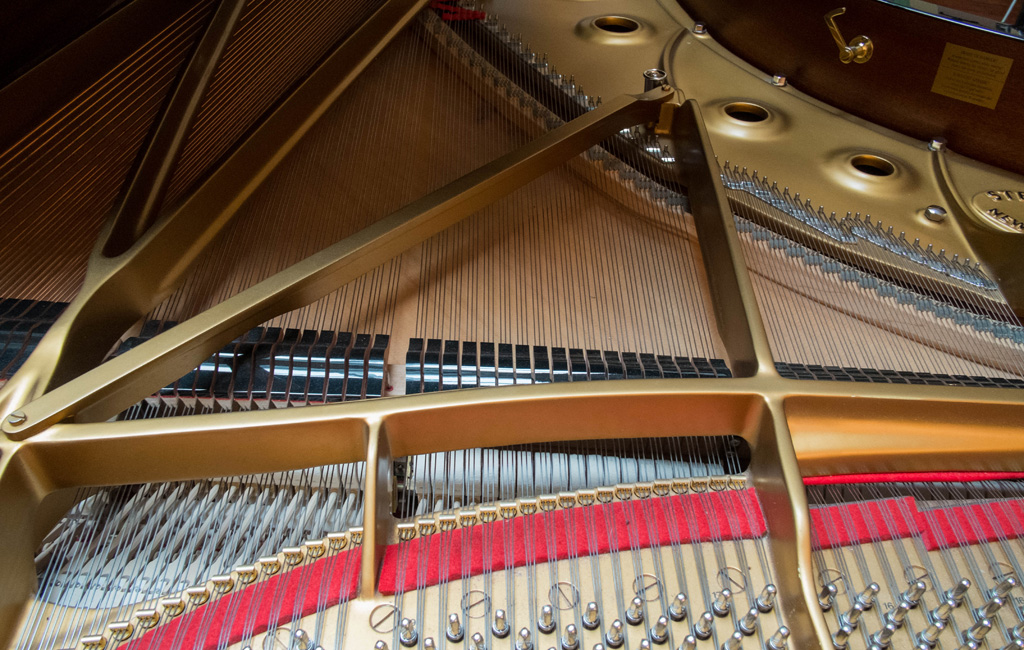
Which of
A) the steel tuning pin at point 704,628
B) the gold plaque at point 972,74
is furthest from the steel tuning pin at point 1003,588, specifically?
the gold plaque at point 972,74

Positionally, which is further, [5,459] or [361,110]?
[361,110]

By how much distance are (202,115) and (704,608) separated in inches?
62.5

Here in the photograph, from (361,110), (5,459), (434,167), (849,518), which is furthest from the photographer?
(361,110)

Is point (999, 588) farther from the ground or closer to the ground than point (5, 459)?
closer to the ground

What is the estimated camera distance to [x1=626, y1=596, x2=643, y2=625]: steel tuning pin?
1.11 metres

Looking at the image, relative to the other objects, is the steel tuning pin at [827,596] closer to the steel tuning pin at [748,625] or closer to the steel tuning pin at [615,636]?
the steel tuning pin at [748,625]

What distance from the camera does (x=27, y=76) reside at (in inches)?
56.1

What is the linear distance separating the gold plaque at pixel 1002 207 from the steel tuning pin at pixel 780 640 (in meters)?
1.43

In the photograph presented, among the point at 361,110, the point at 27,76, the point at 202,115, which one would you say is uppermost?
the point at 27,76

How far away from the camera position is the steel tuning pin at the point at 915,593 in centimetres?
117

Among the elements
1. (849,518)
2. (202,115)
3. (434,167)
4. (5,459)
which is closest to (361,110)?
(434,167)

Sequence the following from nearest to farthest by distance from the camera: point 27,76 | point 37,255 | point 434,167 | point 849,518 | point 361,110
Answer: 1. point 849,518
2. point 27,76
3. point 37,255
4. point 434,167
5. point 361,110

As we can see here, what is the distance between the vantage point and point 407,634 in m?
1.06

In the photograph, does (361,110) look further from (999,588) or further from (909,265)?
(999,588)
